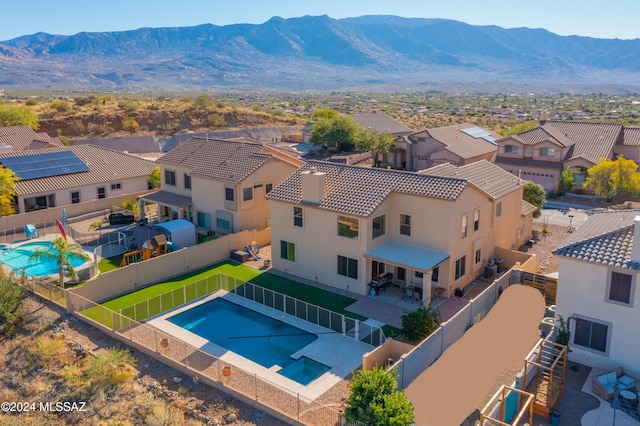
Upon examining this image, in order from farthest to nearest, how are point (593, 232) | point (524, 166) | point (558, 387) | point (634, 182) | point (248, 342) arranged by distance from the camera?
1. point (524, 166)
2. point (634, 182)
3. point (248, 342)
4. point (593, 232)
5. point (558, 387)

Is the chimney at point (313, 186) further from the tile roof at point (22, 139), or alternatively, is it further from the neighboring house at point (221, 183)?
the tile roof at point (22, 139)

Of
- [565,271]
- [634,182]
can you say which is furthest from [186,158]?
[634,182]

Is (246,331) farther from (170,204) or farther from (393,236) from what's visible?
(170,204)

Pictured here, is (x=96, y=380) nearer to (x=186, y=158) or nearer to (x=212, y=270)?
(x=212, y=270)

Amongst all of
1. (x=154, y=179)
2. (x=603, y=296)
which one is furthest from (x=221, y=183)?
(x=603, y=296)

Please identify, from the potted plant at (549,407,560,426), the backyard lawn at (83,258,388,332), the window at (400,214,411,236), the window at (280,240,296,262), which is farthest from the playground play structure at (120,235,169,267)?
the potted plant at (549,407,560,426)

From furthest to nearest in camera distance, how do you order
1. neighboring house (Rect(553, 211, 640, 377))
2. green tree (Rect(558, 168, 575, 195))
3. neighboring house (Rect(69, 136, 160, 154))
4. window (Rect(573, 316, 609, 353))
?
neighboring house (Rect(69, 136, 160, 154)) < green tree (Rect(558, 168, 575, 195)) < window (Rect(573, 316, 609, 353)) < neighboring house (Rect(553, 211, 640, 377))

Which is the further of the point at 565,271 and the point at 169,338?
the point at 169,338

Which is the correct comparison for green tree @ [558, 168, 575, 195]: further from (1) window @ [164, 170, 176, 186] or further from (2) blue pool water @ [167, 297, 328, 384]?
(2) blue pool water @ [167, 297, 328, 384]
